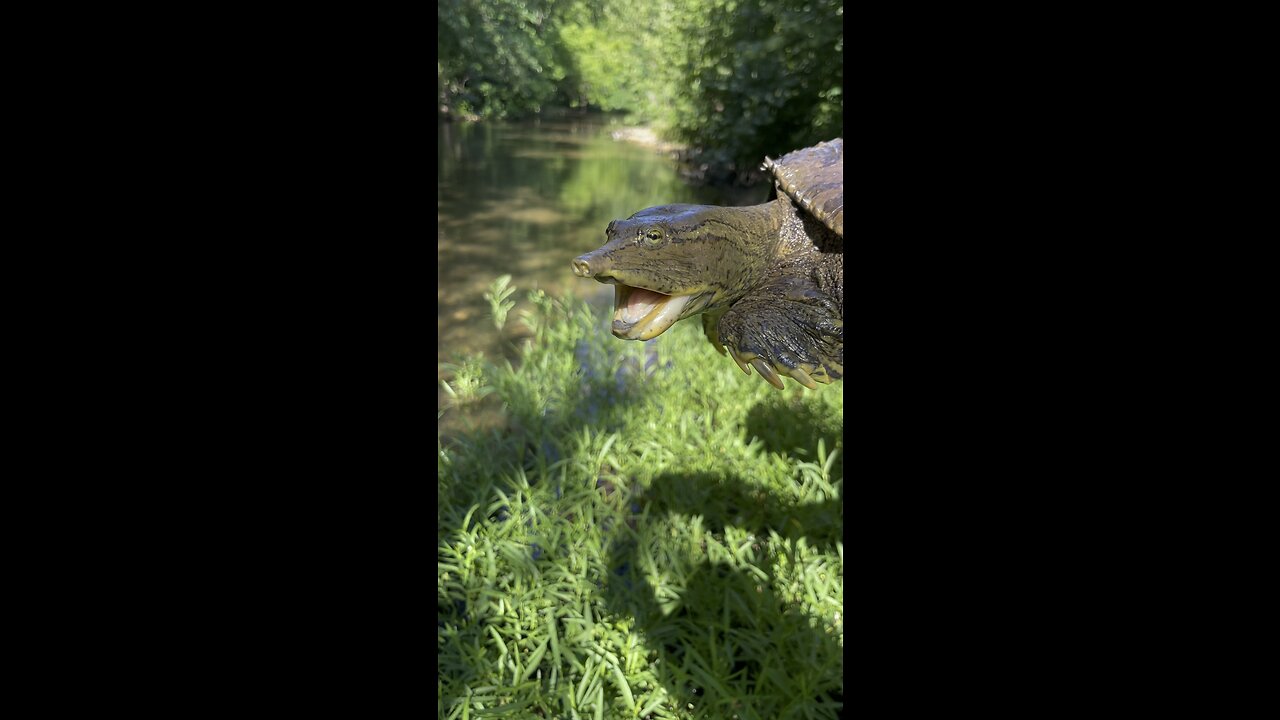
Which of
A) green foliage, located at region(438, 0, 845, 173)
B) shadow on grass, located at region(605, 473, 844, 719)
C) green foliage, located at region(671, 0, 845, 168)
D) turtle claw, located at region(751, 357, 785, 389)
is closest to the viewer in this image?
turtle claw, located at region(751, 357, 785, 389)

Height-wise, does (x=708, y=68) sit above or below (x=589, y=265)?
above

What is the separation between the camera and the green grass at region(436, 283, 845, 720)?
2510 millimetres

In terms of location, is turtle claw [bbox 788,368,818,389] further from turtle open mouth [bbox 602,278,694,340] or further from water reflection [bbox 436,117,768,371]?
water reflection [bbox 436,117,768,371]

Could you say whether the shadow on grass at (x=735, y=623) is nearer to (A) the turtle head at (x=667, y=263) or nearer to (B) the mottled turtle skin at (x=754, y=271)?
(B) the mottled turtle skin at (x=754, y=271)

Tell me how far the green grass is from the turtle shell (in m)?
1.07

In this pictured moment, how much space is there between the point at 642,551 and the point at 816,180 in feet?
6.56

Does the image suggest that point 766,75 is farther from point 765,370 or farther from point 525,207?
point 765,370

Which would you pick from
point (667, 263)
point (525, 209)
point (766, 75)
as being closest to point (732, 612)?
point (667, 263)

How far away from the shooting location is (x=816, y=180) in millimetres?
1468

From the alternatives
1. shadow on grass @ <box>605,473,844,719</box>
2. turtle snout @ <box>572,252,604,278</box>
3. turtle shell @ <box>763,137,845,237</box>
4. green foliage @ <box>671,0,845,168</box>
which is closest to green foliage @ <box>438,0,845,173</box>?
green foliage @ <box>671,0,845,168</box>

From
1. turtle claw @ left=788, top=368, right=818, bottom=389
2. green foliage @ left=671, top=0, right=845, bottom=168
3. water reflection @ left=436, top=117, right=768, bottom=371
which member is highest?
green foliage @ left=671, top=0, right=845, bottom=168

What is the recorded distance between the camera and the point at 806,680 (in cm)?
246

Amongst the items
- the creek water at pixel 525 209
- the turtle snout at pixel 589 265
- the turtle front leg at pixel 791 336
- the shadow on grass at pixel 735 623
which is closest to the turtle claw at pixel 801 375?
the turtle front leg at pixel 791 336

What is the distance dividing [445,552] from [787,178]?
2.31 m
